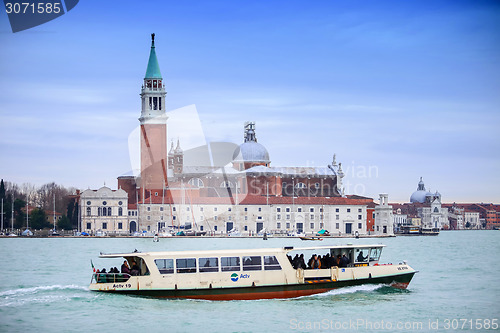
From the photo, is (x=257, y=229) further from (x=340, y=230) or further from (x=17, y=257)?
(x=17, y=257)

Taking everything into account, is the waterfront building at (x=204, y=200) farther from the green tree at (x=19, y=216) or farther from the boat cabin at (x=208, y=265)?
the boat cabin at (x=208, y=265)

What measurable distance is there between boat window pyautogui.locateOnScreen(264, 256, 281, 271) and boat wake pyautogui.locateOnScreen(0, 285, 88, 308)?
511cm

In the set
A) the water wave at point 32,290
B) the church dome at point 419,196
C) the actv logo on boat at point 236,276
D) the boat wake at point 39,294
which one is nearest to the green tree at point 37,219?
the boat wake at point 39,294

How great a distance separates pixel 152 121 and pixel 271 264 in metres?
66.0

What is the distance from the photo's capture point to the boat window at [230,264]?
73.3 feet

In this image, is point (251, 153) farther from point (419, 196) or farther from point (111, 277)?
point (111, 277)

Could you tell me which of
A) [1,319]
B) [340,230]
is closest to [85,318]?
[1,319]

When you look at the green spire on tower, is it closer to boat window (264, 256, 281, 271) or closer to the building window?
the building window

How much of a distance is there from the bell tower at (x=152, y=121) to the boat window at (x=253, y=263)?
65309 millimetres

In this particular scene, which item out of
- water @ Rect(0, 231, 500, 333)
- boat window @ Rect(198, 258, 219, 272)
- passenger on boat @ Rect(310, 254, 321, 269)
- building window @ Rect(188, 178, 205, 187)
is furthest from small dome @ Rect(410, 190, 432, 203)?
boat window @ Rect(198, 258, 219, 272)

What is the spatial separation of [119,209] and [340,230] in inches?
952

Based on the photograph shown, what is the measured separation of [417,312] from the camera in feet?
70.3

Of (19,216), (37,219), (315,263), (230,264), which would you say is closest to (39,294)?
(230,264)

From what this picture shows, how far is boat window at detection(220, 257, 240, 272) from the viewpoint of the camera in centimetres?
2233
